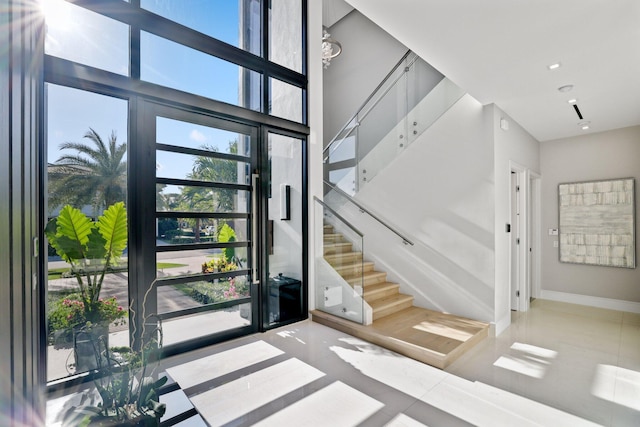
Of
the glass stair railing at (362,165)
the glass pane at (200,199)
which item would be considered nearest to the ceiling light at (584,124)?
the glass stair railing at (362,165)

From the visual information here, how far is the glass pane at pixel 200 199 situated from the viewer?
11.0 ft

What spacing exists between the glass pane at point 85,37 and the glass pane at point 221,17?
1.53 feet

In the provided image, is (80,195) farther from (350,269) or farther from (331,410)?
(350,269)

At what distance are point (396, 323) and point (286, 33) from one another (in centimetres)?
429

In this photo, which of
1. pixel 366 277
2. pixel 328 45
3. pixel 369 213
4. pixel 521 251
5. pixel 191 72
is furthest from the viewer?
pixel 328 45

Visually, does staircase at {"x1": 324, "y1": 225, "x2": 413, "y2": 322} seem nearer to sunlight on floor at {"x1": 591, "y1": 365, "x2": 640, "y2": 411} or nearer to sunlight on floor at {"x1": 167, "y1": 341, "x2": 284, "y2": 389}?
sunlight on floor at {"x1": 167, "y1": 341, "x2": 284, "y2": 389}

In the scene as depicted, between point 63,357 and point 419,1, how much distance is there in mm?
4047

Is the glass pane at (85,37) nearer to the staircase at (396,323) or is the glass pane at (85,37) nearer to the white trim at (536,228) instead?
the staircase at (396,323)

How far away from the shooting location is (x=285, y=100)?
15.0ft

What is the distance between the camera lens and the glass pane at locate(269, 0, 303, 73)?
436cm

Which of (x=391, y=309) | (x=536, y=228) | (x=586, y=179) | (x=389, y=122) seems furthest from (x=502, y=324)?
(x=389, y=122)

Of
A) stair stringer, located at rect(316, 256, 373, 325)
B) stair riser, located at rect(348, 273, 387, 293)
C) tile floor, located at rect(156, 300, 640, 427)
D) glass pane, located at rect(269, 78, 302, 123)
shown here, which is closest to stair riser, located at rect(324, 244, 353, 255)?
stair stringer, located at rect(316, 256, 373, 325)

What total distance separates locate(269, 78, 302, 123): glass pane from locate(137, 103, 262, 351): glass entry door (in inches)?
24.7

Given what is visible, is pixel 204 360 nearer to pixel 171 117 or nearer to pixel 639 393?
pixel 171 117
